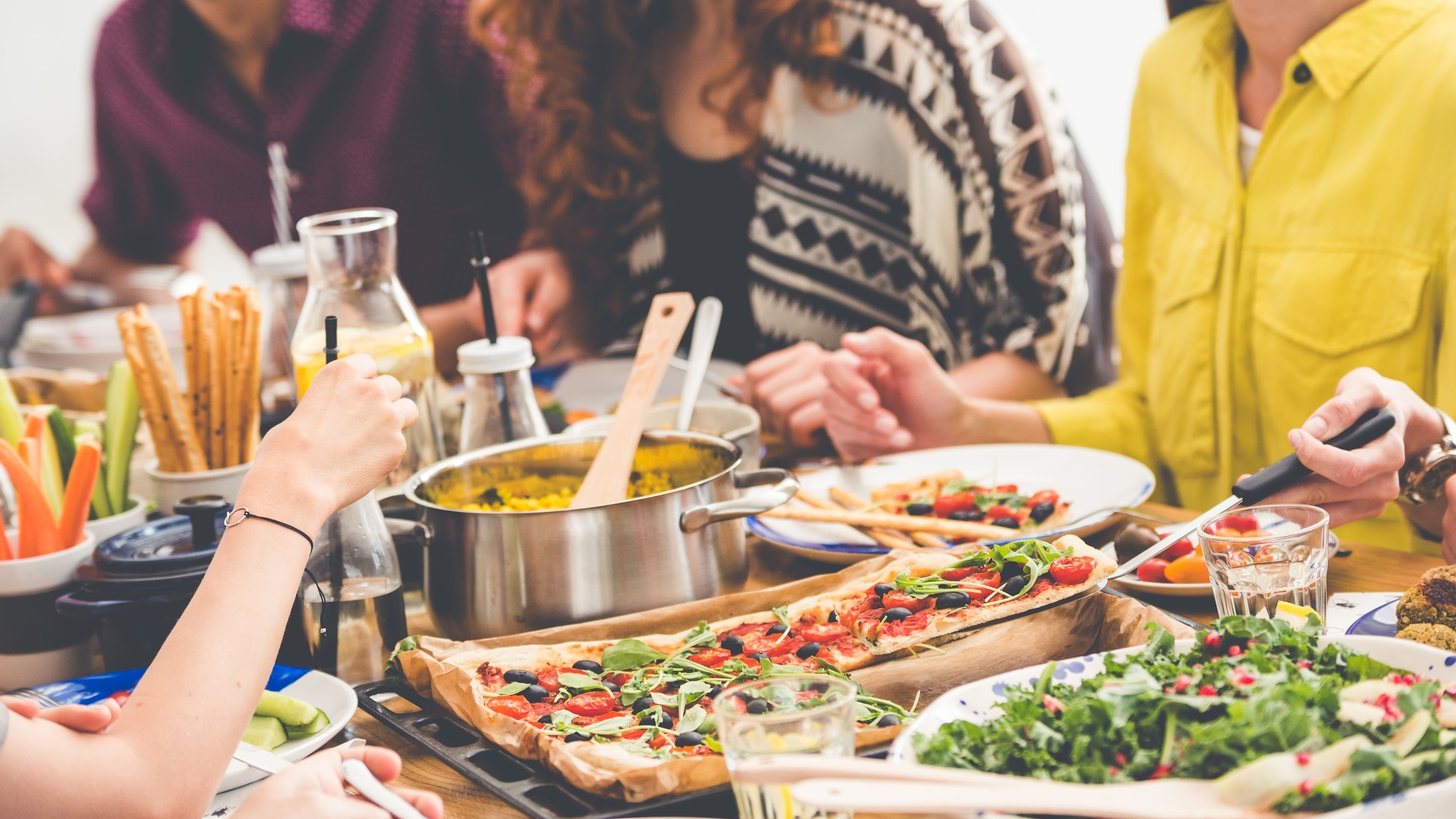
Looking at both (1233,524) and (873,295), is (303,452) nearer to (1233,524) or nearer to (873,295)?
(1233,524)

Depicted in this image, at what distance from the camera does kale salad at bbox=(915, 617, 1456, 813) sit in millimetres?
743

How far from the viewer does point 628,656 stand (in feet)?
3.88

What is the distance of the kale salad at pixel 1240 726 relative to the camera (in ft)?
2.44

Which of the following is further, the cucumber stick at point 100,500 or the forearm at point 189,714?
the cucumber stick at point 100,500

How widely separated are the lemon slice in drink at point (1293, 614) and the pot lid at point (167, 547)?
105 centimetres

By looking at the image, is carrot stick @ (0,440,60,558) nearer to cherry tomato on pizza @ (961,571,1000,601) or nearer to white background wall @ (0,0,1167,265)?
cherry tomato on pizza @ (961,571,1000,601)

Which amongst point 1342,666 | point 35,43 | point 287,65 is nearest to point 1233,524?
point 1342,666

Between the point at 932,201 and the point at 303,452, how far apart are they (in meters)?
1.63

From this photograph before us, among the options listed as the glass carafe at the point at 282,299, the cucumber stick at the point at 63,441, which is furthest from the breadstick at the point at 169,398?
the glass carafe at the point at 282,299

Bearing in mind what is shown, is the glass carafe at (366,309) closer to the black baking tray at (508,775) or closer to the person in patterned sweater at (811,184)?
the black baking tray at (508,775)

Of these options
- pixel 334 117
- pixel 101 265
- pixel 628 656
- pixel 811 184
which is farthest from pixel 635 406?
pixel 101 265

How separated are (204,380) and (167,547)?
33cm

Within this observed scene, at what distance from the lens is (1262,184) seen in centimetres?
186

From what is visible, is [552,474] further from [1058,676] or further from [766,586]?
[1058,676]
